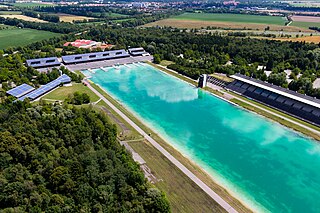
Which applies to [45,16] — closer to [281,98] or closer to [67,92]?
[67,92]

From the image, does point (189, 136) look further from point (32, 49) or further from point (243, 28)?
point (243, 28)

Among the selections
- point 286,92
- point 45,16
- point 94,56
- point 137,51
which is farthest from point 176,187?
point 45,16

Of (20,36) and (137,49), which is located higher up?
(137,49)

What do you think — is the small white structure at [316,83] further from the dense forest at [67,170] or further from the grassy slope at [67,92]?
the dense forest at [67,170]

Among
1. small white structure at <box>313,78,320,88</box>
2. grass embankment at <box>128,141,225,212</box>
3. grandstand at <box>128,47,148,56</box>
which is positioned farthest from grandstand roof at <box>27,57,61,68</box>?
small white structure at <box>313,78,320,88</box>

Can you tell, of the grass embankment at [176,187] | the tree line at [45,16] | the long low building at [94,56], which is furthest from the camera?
the tree line at [45,16]

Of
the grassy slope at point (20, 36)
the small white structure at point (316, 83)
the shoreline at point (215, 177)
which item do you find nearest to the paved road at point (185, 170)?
the shoreline at point (215, 177)
